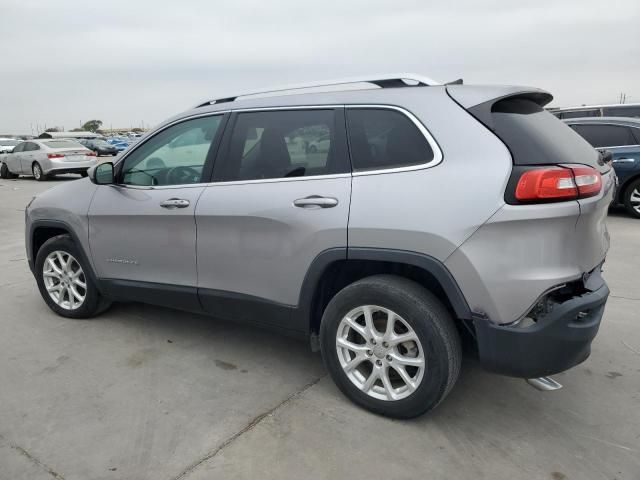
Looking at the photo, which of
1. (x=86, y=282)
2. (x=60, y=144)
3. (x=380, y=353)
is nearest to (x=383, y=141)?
(x=380, y=353)

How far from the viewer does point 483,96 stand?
2596mm

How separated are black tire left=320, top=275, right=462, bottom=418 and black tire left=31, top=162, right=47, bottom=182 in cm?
1754

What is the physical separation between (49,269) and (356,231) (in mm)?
2987

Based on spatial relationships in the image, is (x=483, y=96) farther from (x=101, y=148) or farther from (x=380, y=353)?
(x=101, y=148)

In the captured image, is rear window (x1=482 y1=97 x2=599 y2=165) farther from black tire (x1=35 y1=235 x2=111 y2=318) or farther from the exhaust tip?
black tire (x1=35 y1=235 x2=111 y2=318)

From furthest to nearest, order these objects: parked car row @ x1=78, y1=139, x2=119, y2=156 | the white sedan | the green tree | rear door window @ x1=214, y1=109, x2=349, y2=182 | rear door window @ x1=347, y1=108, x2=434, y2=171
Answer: the green tree
parked car row @ x1=78, y1=139, x2=119, y2=156
the white sedan
rear door window @ x1=214, y1=109, x2=349, y2=182
rear door window @ x1=347, y1=108, x2=434, y2=171

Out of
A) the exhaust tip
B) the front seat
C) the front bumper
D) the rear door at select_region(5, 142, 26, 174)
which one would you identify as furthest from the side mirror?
the rear door at select_region(5, 142, 26, 174)

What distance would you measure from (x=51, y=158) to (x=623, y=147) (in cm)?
1608

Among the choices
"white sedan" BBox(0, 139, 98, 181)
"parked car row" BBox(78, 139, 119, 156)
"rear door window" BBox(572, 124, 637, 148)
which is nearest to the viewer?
"rear door window" BBox(572, 124, 637, 148)

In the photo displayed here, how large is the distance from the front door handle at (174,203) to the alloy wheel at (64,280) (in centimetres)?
123

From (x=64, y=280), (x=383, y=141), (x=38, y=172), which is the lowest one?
(x=64, y=280)

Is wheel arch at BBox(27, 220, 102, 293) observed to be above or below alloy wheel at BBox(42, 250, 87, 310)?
above

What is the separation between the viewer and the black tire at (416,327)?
99.2 inches

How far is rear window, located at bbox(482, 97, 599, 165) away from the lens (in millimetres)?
2414
